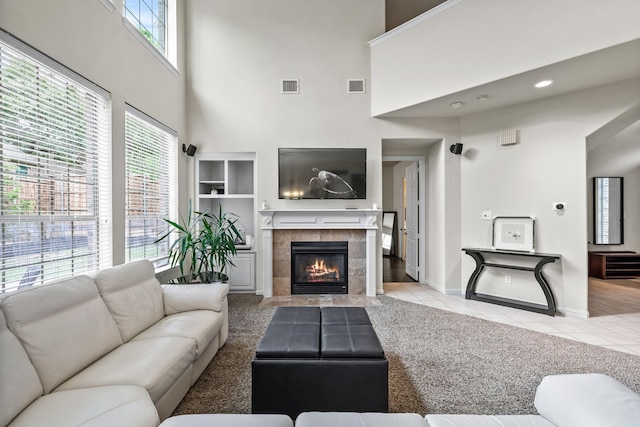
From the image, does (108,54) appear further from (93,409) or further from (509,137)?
(509,137)

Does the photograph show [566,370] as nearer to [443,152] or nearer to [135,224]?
[443,152]

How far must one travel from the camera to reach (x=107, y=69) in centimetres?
266

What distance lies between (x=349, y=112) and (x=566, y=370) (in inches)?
158

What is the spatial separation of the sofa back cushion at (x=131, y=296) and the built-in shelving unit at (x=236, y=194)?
201 cm

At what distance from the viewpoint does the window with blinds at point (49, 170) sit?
6.03 ft

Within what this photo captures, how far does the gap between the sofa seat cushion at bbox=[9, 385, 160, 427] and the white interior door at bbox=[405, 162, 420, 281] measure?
15.6 feet

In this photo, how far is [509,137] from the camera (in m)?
3.90

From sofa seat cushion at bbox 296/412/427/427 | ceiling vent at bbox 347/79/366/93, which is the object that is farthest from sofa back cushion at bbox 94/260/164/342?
ceiling vent at bbox 347/79/366/93

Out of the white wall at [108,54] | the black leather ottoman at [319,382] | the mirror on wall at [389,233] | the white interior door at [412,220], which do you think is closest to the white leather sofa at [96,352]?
the black leather ottoman at [319,382]

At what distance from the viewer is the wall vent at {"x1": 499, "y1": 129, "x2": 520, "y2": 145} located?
3859mm

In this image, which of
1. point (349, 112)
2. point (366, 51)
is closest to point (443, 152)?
point (349, 112)

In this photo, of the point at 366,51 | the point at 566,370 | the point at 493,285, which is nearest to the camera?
the point at 566,370

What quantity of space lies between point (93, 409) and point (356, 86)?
4649 mm

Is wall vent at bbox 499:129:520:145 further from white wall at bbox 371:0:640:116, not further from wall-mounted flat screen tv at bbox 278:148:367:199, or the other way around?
wall-mounted flat screen tv at bbox 278:148:367:199
